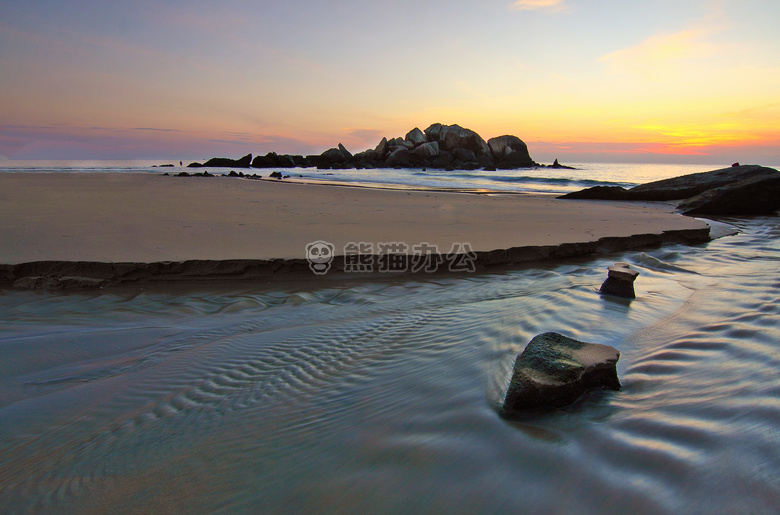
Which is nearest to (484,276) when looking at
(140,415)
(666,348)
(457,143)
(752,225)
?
(666,348)

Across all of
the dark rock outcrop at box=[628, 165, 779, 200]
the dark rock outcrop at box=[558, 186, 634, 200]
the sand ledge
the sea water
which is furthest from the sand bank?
the sea water

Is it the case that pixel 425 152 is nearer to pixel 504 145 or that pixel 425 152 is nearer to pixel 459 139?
pixel 459 139

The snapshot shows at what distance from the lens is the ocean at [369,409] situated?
1262mm

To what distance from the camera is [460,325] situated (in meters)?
2.62

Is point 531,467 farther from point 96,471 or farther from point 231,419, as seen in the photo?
point 96,471

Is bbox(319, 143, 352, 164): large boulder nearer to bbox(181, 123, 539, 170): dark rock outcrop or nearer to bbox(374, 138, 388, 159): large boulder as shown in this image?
bbox(181, 123, 539, 170): dark rock outcrop

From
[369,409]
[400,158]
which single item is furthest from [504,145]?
A: [369,409]

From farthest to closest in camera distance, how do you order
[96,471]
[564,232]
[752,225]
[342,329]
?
[752,225] → [564,232] → [342,329] → [96,471]

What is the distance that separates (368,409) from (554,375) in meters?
0.77

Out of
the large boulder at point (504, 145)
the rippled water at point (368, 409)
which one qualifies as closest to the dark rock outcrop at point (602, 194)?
the rippled water at point (368, 409)

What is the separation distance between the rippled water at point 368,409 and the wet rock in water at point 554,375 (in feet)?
0.23

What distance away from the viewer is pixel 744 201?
846 centimetres

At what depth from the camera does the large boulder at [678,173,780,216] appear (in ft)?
27.6

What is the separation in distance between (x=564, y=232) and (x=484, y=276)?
78.6 inches
